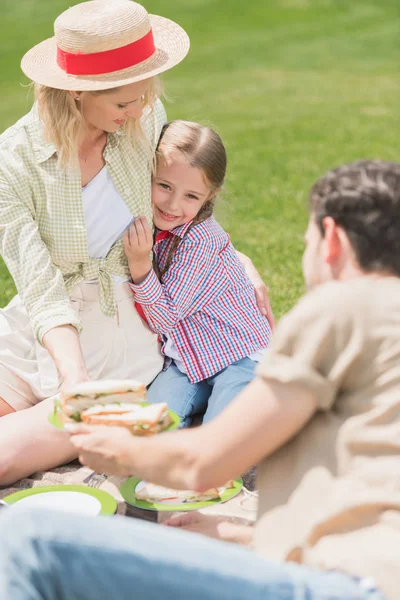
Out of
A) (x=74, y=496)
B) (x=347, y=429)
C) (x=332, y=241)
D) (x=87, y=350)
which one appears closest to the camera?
(x=347, y=429)

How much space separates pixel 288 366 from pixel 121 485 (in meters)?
1.94

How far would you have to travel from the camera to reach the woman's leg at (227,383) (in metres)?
4.18

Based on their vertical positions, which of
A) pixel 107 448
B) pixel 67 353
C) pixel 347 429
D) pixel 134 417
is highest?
pixel 347 429

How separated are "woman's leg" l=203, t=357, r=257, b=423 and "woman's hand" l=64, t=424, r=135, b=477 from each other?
1402 mm

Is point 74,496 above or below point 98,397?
below

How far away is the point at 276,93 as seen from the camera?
1639 cm

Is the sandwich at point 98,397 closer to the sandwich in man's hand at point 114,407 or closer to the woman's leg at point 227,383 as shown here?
the sandwich in man's hand at point 114,407

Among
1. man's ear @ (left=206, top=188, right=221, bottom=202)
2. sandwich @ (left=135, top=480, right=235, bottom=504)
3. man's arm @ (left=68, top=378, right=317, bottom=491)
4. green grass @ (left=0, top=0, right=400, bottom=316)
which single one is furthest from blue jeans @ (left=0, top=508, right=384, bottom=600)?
green grass @ (left=0, top=0, right=400, bottom=316)

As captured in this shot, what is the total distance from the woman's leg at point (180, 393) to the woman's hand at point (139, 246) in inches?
19.7

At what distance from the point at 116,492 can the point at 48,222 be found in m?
1.20

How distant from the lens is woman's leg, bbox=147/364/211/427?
4273 millimetres

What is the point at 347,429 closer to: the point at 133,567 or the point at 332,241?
the point at 332,241

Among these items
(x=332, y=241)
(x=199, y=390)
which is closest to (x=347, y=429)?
(x=332, y=241)

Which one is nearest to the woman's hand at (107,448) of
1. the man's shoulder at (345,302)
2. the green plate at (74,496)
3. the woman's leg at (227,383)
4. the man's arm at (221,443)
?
the man's arm at (221,443)
